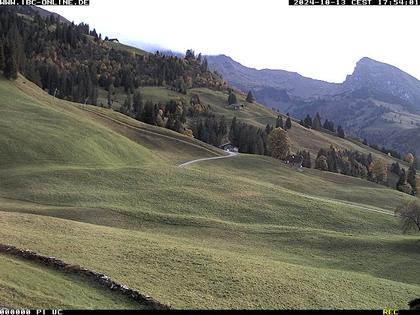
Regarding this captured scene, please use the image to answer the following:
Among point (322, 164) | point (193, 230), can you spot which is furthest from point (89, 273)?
point (322, 164)

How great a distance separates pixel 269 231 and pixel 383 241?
14605 millimetres

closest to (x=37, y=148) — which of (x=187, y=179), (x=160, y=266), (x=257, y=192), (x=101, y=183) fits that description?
(x=101, y=183)

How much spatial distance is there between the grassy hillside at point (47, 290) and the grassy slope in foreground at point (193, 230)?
236 cm

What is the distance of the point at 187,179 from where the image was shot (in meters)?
77.0

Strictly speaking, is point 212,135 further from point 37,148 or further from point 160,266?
point 160,266

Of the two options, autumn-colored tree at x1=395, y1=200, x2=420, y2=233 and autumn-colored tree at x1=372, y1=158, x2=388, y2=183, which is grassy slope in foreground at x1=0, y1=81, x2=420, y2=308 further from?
autumn-colored tree at x1=372, y1=158, x2=388, y2=183

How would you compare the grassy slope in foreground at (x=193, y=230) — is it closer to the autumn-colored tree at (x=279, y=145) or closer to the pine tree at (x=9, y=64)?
the pine tree at (x=9, y=64)

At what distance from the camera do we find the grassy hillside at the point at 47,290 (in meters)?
21.1

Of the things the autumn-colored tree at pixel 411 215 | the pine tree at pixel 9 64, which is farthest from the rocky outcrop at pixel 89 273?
the pine tree at pixel 9 64

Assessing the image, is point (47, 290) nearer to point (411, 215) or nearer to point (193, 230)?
point (193, 230)

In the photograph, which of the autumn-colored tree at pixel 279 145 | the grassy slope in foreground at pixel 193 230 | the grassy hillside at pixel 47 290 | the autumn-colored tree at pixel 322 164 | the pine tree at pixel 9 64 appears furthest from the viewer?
the autumn-colored tree at pixel 322 164

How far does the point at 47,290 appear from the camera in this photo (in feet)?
75.2

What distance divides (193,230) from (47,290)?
28.6 m

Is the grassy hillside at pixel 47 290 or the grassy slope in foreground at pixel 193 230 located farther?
the grassy slope in foreground at pixel 193 230
